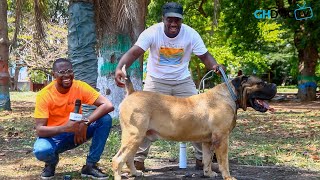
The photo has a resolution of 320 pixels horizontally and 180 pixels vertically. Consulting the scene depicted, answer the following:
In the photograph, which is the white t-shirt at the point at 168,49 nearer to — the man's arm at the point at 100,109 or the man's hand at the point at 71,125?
the man's arm at the point at 100,109

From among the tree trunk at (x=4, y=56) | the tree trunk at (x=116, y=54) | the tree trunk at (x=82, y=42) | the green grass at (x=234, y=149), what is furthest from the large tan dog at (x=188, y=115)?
the tree trunk at (x=4, y=56)

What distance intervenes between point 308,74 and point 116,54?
46.7 ft

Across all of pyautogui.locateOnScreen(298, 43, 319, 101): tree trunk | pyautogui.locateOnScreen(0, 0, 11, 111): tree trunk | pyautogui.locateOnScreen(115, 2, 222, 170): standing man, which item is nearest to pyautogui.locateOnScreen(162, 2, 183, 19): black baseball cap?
pyautogui.locateOnScreen(115, 2, 222, 170): standing man

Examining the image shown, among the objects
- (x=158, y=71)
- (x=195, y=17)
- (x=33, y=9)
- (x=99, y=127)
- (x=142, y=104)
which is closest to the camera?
(x=142, y=104)

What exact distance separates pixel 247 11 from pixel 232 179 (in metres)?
18.3

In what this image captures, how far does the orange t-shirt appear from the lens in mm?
5441

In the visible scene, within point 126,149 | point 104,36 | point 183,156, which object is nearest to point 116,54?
point 104,36

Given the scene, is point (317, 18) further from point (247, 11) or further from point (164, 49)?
point (164, 49)

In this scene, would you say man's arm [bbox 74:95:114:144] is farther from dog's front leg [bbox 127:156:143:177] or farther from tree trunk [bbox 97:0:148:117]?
tree trunk [bbox 97:0:148:117]

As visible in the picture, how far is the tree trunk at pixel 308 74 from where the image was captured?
76.5 feet

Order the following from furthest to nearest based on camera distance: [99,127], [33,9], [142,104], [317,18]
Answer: [317,18] → [33,9] → [99,127] → [142,104]

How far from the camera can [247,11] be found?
894 inches

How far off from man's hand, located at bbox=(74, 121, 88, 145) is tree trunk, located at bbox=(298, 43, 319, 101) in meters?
19.3

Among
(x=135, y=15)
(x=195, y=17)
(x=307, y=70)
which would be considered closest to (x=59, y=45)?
(x=195, y=17)
